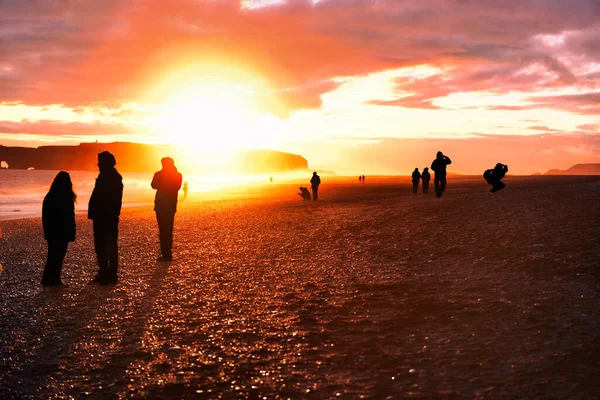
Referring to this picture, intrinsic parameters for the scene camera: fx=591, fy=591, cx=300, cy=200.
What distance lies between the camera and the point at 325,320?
25.1ft

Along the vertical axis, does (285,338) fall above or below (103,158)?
below

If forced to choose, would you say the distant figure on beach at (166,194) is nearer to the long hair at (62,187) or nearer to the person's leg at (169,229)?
the person's leg at (169,229)

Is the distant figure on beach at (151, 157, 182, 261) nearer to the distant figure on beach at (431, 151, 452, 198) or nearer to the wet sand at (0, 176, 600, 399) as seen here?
the wet sand at (0, 176, 600, 399)

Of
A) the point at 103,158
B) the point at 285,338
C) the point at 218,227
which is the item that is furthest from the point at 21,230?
the point at 285,338

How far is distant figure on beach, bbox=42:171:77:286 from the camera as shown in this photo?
34.8ft

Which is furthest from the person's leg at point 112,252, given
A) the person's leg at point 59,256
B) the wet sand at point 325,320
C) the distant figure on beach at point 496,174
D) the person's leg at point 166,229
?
the distant figure on beach at point 496,174

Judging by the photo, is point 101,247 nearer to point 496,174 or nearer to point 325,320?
point 325,320

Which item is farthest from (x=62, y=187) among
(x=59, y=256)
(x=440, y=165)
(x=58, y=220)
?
(x=440, y=165)

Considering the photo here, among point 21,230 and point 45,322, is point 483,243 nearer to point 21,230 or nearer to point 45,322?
point 45,322

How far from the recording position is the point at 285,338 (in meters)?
6.85

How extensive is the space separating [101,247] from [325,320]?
5.09m

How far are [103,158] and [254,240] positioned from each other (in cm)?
696

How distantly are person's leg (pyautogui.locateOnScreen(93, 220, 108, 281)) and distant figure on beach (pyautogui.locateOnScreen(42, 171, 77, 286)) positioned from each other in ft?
1.42

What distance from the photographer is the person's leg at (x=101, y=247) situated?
1064cm
